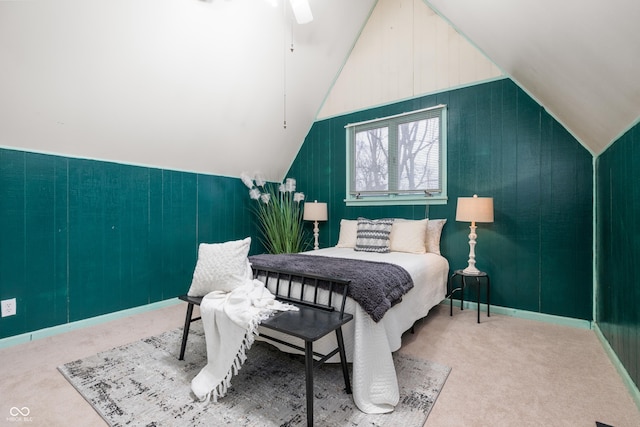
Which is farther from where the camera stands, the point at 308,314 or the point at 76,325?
the point at 76,325

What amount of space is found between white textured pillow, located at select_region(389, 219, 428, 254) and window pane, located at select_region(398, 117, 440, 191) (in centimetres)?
52

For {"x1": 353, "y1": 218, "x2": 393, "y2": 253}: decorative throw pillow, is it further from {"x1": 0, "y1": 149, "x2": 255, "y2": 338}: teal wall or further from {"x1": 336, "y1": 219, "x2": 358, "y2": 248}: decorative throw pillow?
{"x1": 0, "y1": 149, "x2": 255, "y2": 338}: teal wall

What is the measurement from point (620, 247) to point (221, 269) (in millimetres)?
2628

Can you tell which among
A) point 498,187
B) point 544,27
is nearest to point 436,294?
point 498,187

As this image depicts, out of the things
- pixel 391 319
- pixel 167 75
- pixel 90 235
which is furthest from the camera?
pixel 90 235

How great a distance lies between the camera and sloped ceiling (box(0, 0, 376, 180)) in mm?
2166

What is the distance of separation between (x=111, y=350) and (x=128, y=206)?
1.52m

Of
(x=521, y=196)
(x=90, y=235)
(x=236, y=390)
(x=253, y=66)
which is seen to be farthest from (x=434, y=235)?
(x=90, y=235)

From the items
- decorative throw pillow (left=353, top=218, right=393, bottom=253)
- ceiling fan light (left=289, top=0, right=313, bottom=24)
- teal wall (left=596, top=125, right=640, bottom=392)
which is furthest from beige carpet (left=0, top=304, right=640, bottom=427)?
ceiling fan light (left=289, top=0, right=313, bottom=24)

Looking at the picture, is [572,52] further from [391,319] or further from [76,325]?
[76,325]

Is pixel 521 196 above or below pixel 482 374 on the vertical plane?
above

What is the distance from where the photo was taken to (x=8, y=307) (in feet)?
8.12

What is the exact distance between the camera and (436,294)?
2930 mm

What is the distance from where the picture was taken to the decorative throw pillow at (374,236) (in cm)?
325
